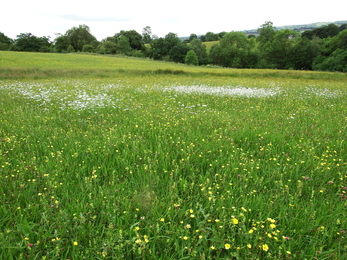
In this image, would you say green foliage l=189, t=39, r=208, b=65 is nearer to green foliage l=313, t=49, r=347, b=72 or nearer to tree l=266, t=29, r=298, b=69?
tree l=266, t=29, r=298, b=69

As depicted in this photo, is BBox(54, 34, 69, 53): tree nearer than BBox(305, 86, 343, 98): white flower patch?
No

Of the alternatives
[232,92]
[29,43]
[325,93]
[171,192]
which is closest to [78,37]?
[29,43]

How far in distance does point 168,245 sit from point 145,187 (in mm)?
955

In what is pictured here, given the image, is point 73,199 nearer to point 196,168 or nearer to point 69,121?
point 196,168

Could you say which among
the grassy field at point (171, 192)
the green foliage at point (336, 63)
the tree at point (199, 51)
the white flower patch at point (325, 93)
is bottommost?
the grassy field at point (171, 192)

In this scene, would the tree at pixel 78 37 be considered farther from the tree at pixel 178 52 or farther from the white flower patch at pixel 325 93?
the white flower patch at pixel 325 93

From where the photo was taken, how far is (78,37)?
335 ft

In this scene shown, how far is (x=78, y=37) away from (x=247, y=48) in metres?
80.4

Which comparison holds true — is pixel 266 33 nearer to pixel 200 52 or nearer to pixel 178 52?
pixel 200 52

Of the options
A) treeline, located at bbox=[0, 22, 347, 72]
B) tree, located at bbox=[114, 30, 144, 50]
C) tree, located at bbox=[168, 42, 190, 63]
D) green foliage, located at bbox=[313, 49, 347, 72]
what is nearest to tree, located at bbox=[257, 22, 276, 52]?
treeline, located at bbox=[0, 22, 347, 72]

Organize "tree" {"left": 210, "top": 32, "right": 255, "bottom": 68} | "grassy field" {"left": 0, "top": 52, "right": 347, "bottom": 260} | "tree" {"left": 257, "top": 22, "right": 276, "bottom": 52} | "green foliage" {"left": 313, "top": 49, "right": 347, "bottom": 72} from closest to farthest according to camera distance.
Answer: "grassy field" {"left": 0, "top": 52, "right": 347, "bottom": 260}
"green foliage" {"left": 313, "top": 49, "right": 347, "bottom": 72}
"tree" {"left": 257, "top": 22, "right": 276, "bottom": 52}
"tree" {"left": 210, "top": 32, "right": 255, "bottom": 68}

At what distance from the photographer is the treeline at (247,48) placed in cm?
6524

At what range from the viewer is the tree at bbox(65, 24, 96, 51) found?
3942 inches

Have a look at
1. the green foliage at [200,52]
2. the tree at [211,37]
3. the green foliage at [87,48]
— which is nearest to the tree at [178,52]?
the green foliage at [200,52]
